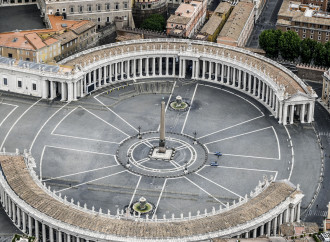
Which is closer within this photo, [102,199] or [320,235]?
[320,235]

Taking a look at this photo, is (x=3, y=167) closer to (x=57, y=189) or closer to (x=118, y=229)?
(x=57, y=189)

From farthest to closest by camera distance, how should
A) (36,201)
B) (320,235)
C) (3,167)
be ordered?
(3,167), (36,201), (320,235)

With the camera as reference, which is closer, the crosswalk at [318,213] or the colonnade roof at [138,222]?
the colonnade roof at [138,222]

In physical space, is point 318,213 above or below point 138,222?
below

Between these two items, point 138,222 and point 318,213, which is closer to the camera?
point 138,222

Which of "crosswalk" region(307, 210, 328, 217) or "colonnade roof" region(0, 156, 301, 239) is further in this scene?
Answer: "crosswalk" region(307, 210, 328, 217)

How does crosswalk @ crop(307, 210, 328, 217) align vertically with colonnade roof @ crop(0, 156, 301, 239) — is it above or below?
below

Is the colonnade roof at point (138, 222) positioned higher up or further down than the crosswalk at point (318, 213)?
higher up

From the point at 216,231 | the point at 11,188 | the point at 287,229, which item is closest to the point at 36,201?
the point at 11,188
